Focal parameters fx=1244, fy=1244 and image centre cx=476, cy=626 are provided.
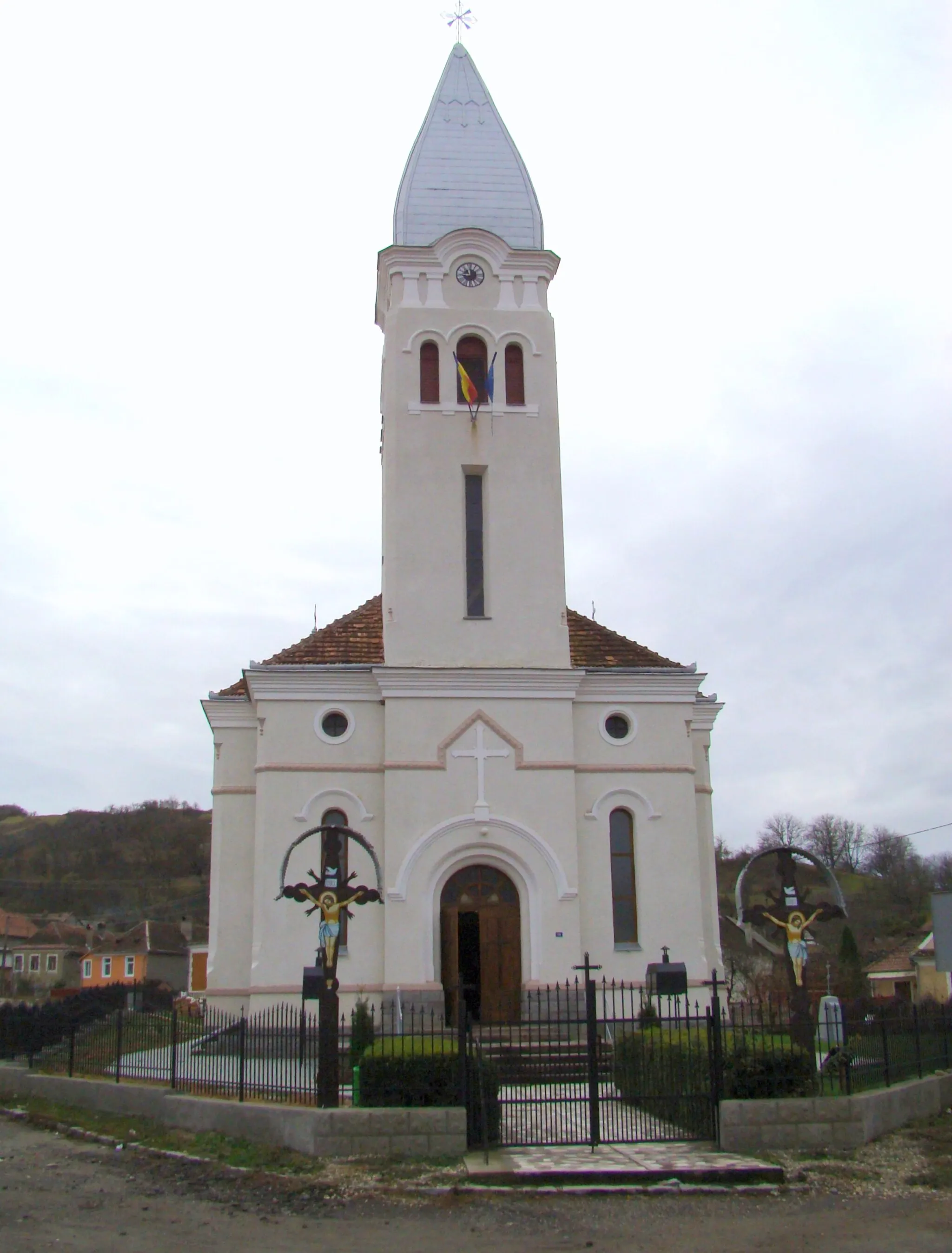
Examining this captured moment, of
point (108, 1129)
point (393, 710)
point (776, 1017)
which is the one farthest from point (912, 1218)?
point (393, 710)

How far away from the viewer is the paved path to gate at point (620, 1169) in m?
11.8

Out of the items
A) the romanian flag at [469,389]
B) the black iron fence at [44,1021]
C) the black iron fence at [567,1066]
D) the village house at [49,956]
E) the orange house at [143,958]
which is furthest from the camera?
the village house at [49,956]

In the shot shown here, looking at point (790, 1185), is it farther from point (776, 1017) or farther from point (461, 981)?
point (461, 981)

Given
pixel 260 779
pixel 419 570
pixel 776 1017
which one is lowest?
pixel 776 1017

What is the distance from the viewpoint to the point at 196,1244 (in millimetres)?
10055

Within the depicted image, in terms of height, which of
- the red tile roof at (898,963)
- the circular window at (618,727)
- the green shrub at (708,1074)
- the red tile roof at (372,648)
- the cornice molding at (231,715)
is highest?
the red tile roof at (372,648)

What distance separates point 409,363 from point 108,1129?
16.4 m

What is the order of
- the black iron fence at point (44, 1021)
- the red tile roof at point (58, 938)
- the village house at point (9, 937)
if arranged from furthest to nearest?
the red tile roof at point (58, 938) < the village house at point (9, 937) < the black iron fence at point (44, 1021)

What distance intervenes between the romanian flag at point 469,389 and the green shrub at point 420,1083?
15.7 metres

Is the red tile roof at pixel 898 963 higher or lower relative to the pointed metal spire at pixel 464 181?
lower

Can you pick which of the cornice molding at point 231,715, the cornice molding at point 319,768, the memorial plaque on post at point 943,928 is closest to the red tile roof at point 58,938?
the cornice molding at point 231,715

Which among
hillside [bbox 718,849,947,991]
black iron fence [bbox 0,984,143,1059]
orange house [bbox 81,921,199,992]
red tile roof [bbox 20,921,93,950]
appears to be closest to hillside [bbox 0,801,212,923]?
red tile roof [bbox 20,921,93,950]

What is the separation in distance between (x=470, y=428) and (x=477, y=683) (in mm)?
5572

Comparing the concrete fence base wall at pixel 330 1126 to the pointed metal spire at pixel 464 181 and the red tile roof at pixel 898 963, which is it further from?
the red tile roof at pixel 898 963
